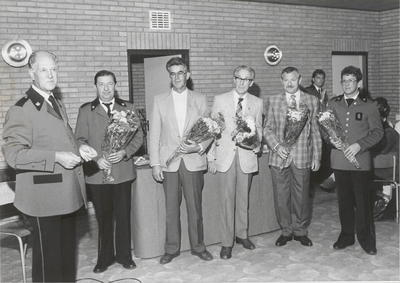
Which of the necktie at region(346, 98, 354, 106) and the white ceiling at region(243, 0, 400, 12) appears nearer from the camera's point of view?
the necktie at region(346, 98, 354, 106)

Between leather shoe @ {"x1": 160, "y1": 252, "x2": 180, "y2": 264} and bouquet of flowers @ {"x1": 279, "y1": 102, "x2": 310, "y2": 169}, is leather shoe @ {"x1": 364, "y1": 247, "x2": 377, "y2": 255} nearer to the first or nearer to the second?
bouquet of flowers @ {"x1": 279, "y1": 102, "x2": 310, "y2": 169}

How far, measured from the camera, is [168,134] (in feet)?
14.8

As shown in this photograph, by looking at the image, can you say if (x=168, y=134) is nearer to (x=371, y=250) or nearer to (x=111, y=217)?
(x=111, y=217)

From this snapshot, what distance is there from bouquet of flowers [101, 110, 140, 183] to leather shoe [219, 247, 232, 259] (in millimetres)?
1485

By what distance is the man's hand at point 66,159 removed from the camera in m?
2.97

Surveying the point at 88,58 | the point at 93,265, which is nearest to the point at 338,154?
the point at 93,265

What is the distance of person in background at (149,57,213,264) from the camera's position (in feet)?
14.8

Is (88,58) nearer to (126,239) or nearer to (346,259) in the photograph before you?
(126,239)

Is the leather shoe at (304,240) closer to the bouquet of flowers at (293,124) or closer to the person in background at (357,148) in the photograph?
the person in background at (357,148)

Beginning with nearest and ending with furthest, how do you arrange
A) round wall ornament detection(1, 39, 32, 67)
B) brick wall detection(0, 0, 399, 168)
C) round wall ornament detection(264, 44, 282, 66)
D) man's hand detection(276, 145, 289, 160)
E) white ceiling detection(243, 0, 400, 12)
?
man's hand detection(276, 145, 289, 160) → round wall ornament detection(1, 39, 32, 67) → brick wall detection(0, 0, 399, 168) → round wall ornament detection(264, 44, 282, 66) → white ceiling detection(243, 0, 400, 12)

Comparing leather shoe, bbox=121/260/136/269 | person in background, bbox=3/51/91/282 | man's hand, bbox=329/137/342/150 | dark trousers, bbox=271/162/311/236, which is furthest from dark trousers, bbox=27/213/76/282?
man's hand, bbox=329/137/342/150

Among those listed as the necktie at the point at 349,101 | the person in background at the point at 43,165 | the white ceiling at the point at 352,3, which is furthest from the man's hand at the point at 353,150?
the white ceiling at the point at 352,3

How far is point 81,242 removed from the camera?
18.2 ft

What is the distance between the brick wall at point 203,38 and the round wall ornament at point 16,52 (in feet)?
0.29
